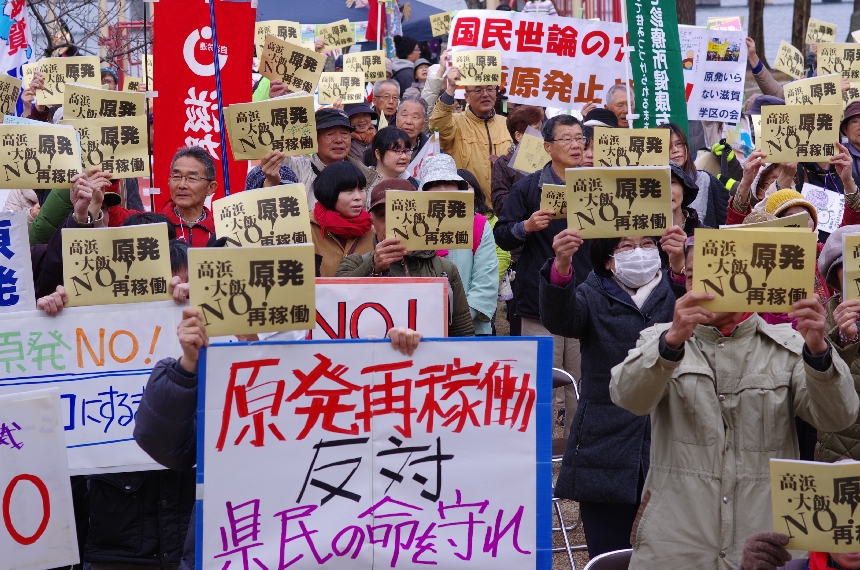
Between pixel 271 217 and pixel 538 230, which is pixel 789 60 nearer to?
pixel 538 230

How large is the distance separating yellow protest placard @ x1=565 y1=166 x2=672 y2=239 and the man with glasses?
7.42 ft

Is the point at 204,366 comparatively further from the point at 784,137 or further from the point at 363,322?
the point at 784,137

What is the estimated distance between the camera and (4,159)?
5266mm

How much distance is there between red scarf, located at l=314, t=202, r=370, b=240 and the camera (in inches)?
215

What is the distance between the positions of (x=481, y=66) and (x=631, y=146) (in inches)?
117

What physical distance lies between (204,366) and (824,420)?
188 cm

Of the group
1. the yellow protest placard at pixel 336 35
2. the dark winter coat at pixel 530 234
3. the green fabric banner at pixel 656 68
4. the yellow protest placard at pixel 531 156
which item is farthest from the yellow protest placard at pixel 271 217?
the yellow protest placard at pixel 336 35

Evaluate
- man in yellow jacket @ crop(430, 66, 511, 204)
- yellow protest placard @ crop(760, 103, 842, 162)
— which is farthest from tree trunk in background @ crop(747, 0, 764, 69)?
yellow protest placard @ crop(760, 103, 842, 162)

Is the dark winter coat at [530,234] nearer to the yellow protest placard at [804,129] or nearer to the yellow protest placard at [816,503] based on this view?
the yellow protest placard at [804,129]

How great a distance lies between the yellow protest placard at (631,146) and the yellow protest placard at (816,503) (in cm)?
315

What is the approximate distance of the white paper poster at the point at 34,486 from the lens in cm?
369

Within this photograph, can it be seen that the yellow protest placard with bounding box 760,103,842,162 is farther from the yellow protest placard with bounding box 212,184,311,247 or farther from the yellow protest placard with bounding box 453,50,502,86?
the yellow protest placard with bounding box 212,184,311,247

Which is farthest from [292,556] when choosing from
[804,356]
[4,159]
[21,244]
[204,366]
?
[4,159]

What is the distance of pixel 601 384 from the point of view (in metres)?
4.36
